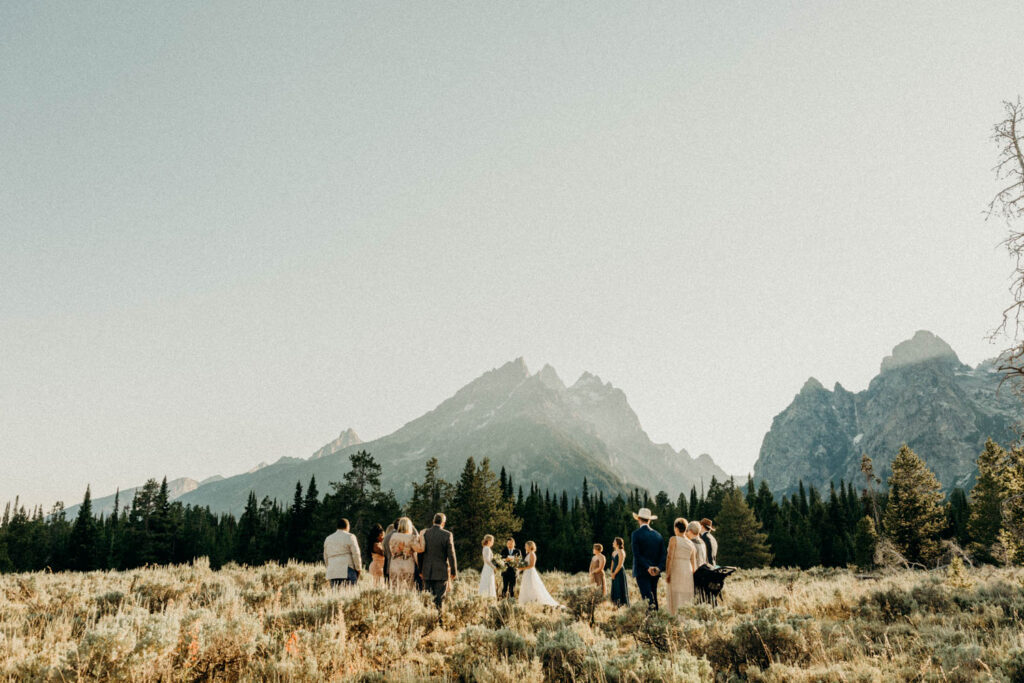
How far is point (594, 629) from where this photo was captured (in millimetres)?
8734

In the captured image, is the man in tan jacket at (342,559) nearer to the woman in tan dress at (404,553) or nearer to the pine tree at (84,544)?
the woman in tan dress at (404,553)

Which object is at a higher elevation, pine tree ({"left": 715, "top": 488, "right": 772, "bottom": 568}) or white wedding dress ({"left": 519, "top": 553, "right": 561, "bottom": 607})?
white wedding dress ({"left": 519, "top": 553, "right": 561, "bottom": 607})

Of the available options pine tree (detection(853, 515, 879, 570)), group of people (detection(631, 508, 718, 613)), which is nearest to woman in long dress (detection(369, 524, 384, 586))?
group of people (detection(631, 508, 718, 613))

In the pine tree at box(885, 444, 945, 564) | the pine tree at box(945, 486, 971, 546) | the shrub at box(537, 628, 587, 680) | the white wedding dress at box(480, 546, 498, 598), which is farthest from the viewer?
the pine tree at box(945, 486, 971, 546)

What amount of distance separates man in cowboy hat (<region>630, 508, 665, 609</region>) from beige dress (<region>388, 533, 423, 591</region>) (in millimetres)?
4173

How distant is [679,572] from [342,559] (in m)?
6.46

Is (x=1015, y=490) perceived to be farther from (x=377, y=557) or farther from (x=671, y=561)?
(x=377, y=557)

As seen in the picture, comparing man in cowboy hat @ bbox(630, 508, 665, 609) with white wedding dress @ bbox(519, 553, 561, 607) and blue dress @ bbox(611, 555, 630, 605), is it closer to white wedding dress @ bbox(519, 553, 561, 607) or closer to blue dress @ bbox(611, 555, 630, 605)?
blue dress @ bbox(611, 555, 630, 605)

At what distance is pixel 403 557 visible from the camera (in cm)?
1015

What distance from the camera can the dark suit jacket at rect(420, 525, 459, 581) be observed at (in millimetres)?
9688

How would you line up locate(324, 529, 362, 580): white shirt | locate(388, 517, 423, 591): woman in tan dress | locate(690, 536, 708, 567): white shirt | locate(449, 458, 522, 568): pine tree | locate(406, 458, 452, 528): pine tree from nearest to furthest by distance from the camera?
locate(690, 536, 708, 567): white shirt → locate(388, 517, 423, 591): woman in tan dress → locate(324, 529, 362, 580): white shirt → locate(449, 458, 522, 568): pine tree → locate(406, 458, 452, 528): pine tree

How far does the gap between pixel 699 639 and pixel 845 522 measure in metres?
79.5

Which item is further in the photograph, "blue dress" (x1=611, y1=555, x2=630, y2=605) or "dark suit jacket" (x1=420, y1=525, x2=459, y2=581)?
"blue dress" (x1=611, y1=555, x2=630, y2=605)

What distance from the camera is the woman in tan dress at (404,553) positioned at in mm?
9977
